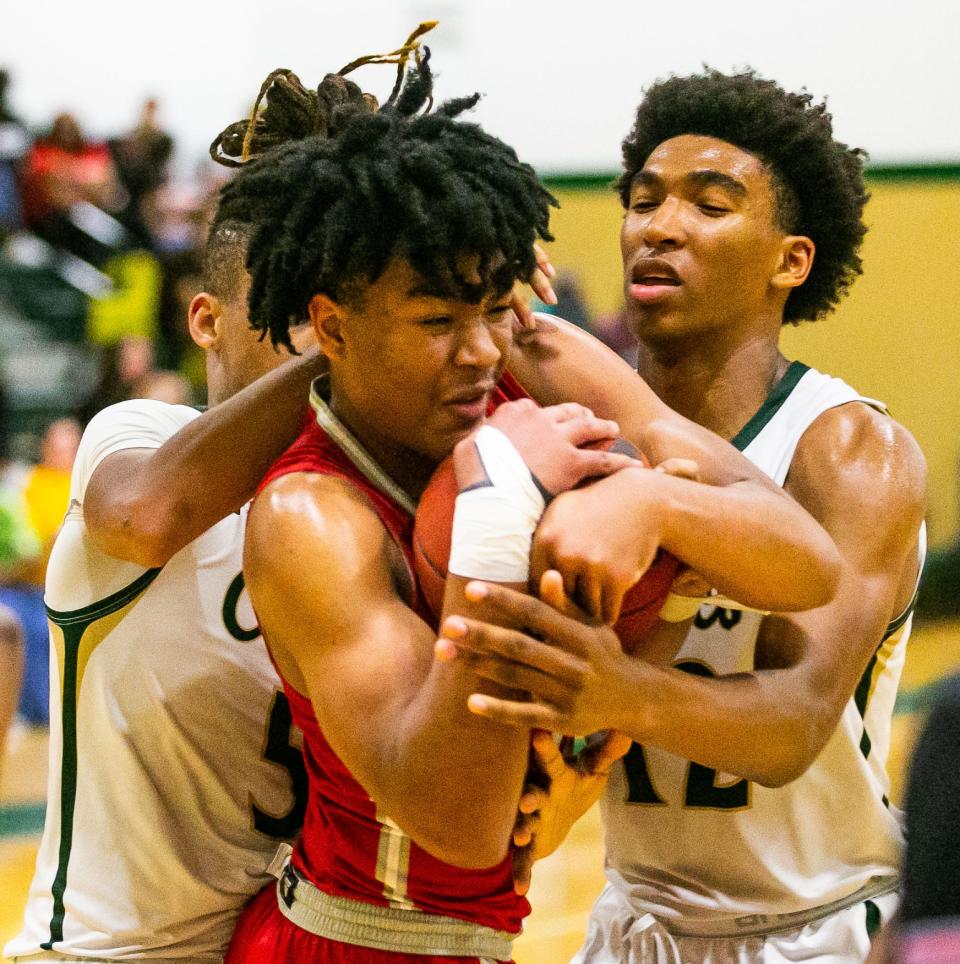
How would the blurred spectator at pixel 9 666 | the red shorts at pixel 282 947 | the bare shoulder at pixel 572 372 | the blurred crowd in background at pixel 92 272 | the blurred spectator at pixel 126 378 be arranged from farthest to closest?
the blurred crowd in background at pixel 92 272
the blurred spectator at pixel 126 378
the blurred spectator at pixel 9 666
the bare shoulder at pixel 572 372
the red shorts at pixel 282 947

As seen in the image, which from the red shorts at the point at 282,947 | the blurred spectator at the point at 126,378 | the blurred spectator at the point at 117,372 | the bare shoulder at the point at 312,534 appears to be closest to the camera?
the bare shoulder at the point at 312,534

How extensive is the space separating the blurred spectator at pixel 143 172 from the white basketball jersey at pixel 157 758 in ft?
22.7

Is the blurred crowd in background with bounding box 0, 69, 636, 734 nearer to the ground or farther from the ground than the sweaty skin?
nearer to the ground

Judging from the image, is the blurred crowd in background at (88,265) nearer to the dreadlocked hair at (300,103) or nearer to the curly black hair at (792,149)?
the curly black hair at (792,149)

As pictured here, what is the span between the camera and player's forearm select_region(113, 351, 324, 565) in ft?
7.84

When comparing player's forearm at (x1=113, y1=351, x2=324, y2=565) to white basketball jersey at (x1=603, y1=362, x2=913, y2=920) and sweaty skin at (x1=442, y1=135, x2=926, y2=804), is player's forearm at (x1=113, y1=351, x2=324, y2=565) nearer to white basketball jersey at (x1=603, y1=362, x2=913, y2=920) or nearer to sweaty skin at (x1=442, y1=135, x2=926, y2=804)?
sweaty skin at (x1=442, y1=135, x2=926, y2=804)

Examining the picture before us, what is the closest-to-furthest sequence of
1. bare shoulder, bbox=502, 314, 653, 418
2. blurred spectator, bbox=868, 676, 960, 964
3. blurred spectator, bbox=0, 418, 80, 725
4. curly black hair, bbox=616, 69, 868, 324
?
blurred spectator, bbox=868, 676, 960, 964, bare shoulder, bbox=502, 314, 653, 418, curly black hair, bbox=616, 69, 868, 324, blurred spectator, bbox=0, 418, 80, 725

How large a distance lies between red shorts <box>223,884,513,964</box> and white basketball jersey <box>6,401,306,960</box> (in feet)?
0.23

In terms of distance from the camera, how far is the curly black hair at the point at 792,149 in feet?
9.46

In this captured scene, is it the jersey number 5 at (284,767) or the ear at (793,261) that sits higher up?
the ear at (793,261)

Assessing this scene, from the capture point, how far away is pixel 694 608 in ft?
7.54

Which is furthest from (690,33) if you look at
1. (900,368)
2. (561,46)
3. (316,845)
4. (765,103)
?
(316,845)

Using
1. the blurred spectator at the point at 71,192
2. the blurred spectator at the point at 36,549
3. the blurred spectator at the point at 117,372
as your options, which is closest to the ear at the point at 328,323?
the blurred spectator at the point at 36,549

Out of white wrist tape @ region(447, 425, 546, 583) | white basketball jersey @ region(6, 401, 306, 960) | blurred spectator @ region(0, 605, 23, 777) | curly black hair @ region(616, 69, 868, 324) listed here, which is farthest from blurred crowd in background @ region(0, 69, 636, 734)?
white wrist tape @ region(447, 425, 546, 583)
